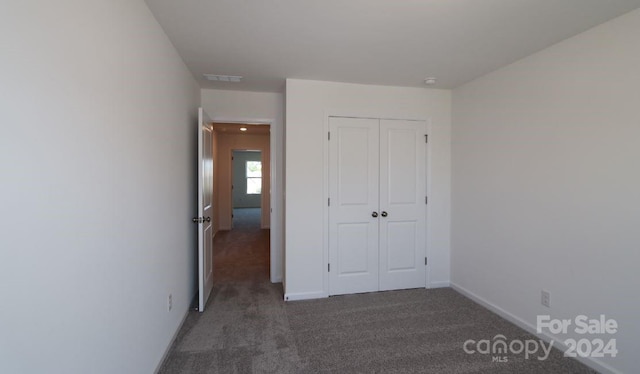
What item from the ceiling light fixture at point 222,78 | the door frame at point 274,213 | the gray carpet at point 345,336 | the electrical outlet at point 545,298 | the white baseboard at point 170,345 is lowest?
the gray carpet at point 345,336

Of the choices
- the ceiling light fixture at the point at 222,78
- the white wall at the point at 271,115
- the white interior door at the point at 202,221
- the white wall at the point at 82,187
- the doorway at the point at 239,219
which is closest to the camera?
the white wall at the point at 82,187

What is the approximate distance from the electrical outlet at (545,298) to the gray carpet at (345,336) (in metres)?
0.32

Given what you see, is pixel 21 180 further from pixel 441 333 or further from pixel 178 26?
pixel 441 333

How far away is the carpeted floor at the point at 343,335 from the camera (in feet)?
7.04

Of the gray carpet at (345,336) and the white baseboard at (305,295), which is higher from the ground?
the white baseboard at (305,295)

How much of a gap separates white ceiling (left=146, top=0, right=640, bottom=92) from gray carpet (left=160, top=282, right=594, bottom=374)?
2430 millimetres

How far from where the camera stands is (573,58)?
2264mm

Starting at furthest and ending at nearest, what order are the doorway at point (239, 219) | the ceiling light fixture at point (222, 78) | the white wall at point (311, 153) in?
the doorway at point (239, 219) < the white wall at point (311, 153) < the ceiling light fixture at point (222, 78)

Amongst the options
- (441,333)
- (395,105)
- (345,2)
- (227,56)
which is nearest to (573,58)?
(395,105)

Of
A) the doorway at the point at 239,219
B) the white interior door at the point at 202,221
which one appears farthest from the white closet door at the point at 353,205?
the white interior door at the point at 202,221

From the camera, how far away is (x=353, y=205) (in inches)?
136

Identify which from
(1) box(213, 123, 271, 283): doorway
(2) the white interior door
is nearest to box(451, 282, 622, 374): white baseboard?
(1) box(213, 123, 271, 283): doorway

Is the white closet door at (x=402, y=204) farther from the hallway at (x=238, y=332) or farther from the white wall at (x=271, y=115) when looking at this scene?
the hallway at (x=238, y=332)

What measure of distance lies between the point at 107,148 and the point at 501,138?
319cm
